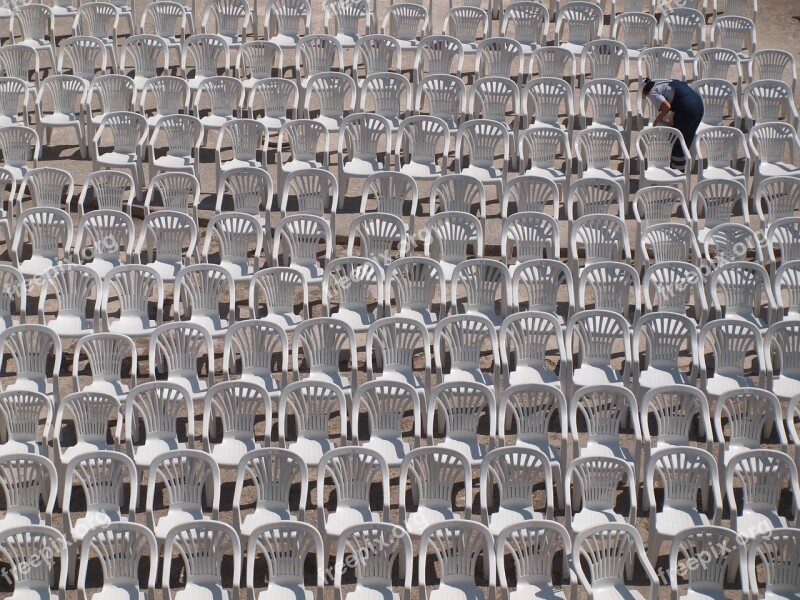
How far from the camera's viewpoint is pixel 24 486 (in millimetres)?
10430

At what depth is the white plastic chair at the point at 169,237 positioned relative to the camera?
1280cm

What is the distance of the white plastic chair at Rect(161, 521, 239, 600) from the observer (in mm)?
9695

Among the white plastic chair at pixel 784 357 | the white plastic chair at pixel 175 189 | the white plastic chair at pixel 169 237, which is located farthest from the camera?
the white plastic chair at pixel 175 189

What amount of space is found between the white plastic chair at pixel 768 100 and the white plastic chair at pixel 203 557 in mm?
8149

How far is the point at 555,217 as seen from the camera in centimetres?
1339

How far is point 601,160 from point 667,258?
5.52ft

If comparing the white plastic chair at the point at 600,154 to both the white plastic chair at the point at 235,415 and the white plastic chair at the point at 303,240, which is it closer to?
the white plastic chair at the point at 303,240

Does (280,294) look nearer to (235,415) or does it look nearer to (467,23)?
(235,415)

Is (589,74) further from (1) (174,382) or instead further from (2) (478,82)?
(1) (174,382)

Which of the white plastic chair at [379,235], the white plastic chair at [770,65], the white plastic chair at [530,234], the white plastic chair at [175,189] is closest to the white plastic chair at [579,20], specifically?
the white plastic chair at [770,65]

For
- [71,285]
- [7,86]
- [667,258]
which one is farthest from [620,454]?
[7,86]

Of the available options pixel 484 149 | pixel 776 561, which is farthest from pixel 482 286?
pixel 776 561

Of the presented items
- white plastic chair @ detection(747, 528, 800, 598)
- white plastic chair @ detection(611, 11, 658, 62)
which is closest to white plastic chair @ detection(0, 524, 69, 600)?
white plastic chair @ detection(747, 528, 800, 598)

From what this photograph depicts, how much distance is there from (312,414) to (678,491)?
2980 mm
